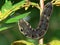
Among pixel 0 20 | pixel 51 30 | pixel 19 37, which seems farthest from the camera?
pixel 51 30

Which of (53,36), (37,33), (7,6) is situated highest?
(7,6)

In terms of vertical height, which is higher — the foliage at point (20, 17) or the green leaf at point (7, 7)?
the green leaf at point (7, 7)

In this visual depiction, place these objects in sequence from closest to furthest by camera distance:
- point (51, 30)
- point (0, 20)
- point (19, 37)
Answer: point (0, 20) → point (19, 37) → point (51, 30)

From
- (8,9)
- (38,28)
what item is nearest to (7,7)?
(8,9)

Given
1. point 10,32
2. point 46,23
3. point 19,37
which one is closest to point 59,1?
point 46,23

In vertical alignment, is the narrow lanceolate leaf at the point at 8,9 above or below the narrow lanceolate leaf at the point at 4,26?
above

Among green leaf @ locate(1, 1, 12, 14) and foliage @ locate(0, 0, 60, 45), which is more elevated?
green leaf @ locate(1, 1, 12, 14)

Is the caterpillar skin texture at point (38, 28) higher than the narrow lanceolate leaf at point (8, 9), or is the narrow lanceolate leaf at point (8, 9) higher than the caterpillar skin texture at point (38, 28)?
the narrow lanceolate leaf at point (8, 9)

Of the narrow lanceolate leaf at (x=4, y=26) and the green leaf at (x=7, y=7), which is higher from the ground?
the green leaf at (x=7, y=7)

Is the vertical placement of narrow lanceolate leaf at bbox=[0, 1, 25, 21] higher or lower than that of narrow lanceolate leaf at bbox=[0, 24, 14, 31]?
higher

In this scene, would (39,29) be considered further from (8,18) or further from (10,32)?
(10,32)

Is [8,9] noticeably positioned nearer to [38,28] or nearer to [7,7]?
[7,7]
